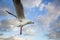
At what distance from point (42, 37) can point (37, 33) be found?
0.12 m

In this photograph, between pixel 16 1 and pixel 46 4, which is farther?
pixel 46 4

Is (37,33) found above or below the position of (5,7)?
below

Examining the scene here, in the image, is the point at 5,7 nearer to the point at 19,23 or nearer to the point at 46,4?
the point at 19,23

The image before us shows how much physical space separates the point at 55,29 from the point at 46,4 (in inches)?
19.7

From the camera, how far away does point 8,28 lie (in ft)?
16.6

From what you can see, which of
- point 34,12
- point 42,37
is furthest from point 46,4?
point 42,37

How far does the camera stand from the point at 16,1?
4.50m

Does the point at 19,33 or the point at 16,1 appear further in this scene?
the point at 19,33

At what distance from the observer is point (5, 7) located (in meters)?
5.12

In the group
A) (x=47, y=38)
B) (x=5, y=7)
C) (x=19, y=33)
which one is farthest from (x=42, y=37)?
(x=5, y=7)

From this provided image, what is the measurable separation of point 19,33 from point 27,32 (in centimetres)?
15

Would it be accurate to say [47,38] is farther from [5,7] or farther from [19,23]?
[5,7]

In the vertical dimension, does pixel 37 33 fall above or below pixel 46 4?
below

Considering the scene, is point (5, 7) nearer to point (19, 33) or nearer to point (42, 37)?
point (19, 33)
